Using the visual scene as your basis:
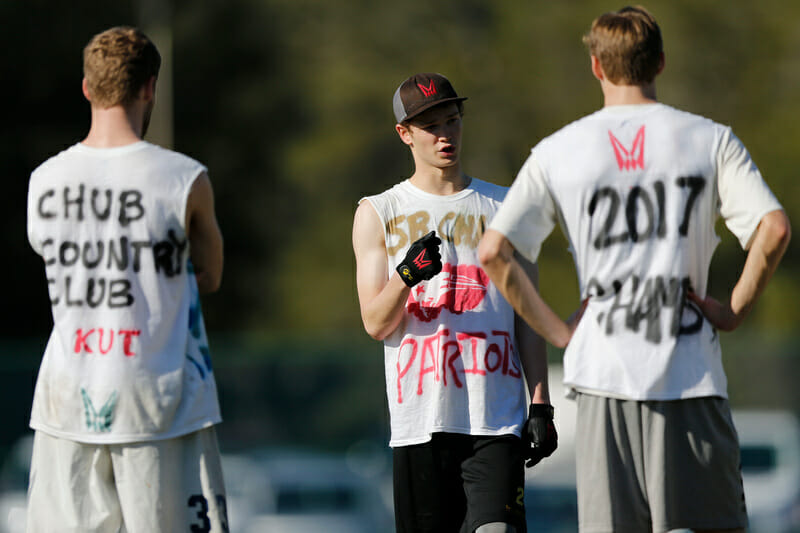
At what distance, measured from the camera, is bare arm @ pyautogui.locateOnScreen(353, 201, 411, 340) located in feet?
15.5

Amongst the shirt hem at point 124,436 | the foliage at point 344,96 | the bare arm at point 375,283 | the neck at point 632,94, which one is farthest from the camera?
the foliage at point 344,96

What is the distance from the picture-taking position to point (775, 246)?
3.99 metres

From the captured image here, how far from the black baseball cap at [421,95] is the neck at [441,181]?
0.80ft

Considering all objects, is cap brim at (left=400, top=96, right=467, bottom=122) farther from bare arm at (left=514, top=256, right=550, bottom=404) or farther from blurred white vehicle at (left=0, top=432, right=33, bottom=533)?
blurred white vehicle at (left=0, top=432, right=33, bottom=533)

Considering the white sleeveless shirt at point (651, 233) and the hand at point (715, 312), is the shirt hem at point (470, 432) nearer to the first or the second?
the white sleeveless shirt at point (651, 233)

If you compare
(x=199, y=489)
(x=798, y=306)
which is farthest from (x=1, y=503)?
(x=798, y=306)

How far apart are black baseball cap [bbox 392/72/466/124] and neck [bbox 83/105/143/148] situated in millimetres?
1093

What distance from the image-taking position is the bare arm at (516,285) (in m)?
4.11

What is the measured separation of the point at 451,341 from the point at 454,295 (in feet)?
0.61

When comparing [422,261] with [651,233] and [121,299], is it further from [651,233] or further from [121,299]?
[121,299]

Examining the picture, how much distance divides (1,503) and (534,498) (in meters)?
5.45

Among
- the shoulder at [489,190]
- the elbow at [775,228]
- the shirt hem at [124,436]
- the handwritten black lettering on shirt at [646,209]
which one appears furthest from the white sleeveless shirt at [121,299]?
the elbow at [775,228]

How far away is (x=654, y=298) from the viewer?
3986mm

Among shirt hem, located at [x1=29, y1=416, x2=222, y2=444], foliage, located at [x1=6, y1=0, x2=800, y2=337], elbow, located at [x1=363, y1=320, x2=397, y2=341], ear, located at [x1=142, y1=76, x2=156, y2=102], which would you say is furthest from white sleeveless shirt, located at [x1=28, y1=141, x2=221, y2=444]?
foliage, located at [x1=6, y1=0, x2=800, y2=337]
